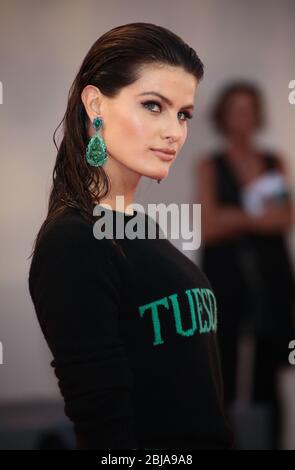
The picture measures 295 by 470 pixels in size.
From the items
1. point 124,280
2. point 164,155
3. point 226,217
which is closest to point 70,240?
point 124,280

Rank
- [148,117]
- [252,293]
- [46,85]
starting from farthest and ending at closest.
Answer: [46,85] → [252,293] → [148,117]

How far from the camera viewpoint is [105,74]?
120 cm

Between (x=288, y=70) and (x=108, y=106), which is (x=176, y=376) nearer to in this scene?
(x=108, y=106)

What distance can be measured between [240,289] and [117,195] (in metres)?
1.46

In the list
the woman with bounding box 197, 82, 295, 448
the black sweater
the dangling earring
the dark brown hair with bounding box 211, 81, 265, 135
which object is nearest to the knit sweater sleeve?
the black sweater

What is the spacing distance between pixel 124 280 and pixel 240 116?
5.93 ft

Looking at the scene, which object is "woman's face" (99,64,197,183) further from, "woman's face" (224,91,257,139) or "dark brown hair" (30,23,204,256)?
"woman's face" (224,91,257,139)

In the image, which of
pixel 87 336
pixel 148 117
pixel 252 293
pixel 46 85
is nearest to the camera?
pixel 87 336

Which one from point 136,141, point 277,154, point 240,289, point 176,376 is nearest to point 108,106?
point 136,141

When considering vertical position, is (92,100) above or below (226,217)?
below

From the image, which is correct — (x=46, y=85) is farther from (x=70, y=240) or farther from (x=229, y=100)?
(x=70, y=240)

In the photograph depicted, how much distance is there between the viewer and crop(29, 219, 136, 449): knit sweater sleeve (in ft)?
3.50

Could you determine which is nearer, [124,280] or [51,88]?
[124,280]

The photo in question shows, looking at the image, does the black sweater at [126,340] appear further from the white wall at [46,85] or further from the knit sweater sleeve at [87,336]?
the white wall at [46,85]
